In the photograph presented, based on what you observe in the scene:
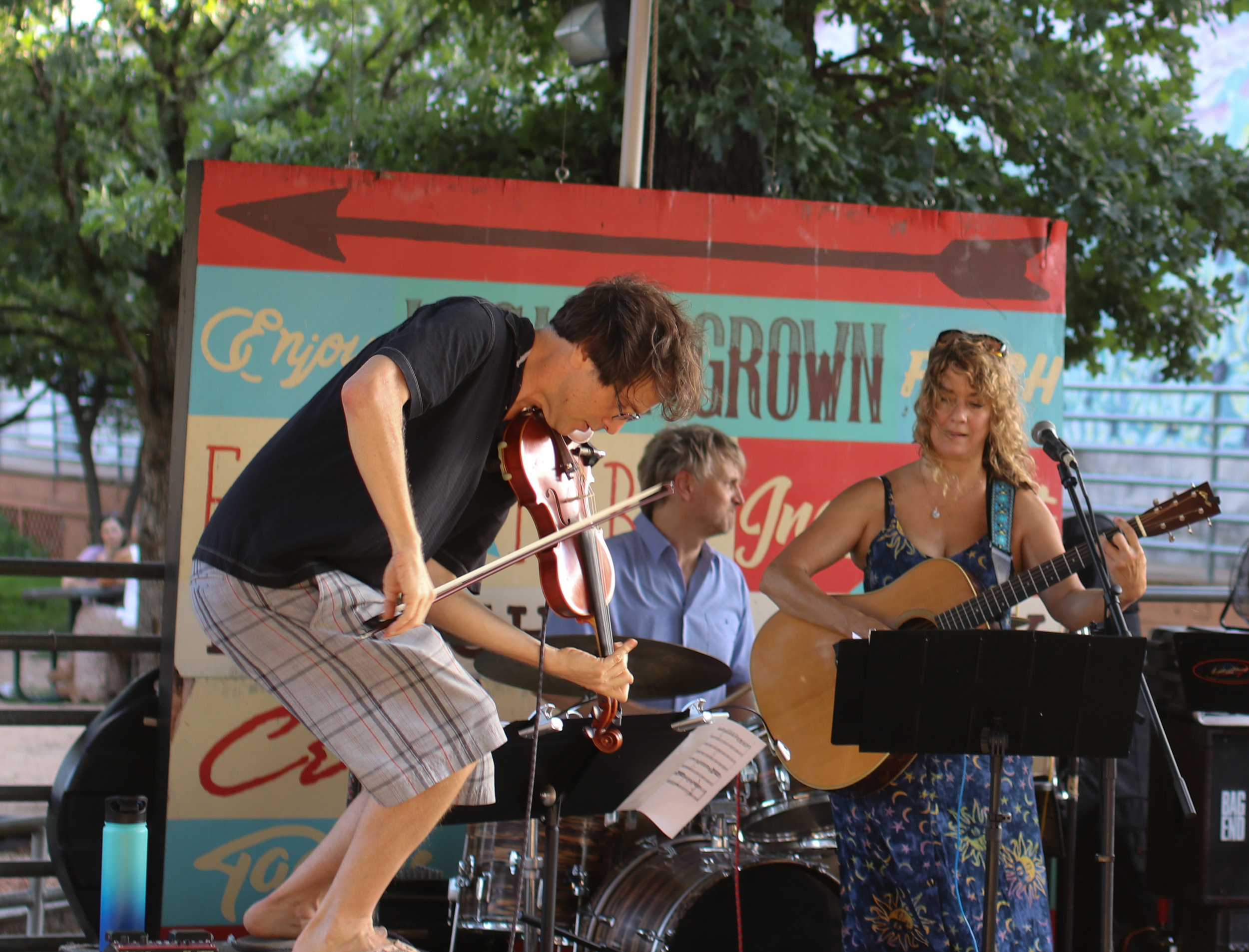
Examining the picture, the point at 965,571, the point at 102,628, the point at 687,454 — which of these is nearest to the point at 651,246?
the point at 687,454

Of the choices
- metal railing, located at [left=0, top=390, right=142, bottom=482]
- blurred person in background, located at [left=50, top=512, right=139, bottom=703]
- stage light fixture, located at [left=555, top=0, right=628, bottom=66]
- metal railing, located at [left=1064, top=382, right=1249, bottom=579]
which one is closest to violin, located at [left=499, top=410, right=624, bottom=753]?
stage light fixture, located at [left=555, top=0, right=628, bottom=66]

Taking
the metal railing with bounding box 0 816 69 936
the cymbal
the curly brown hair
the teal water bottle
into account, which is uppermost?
the curly brown hair

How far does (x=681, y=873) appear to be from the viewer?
327 cm

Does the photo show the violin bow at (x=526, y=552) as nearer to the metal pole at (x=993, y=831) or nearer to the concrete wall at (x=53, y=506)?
the metal pole at (x=993, y=831)

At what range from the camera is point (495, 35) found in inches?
269

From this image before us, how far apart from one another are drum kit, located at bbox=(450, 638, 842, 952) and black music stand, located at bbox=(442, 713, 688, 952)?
35 centimetres

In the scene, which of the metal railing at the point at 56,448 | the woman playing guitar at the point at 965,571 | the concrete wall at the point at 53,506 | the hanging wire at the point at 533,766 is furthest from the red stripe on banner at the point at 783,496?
the concrete wall at the point at 53,506

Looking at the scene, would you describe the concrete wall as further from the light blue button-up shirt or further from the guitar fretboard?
the guitar fretboard

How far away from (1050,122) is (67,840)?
18.0ft

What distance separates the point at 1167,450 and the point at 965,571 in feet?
28.9

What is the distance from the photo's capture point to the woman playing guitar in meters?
2.87

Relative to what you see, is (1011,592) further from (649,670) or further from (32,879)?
(32,879)

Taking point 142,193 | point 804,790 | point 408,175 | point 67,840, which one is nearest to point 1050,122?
point 408,175

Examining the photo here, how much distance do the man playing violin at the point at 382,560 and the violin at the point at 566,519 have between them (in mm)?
98
